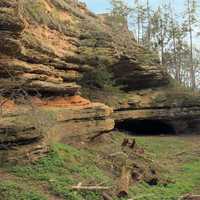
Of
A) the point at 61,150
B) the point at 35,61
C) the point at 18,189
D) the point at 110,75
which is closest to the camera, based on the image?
the point at 18,189

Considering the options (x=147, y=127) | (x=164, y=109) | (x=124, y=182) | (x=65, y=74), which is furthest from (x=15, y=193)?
(x=147, y=127)

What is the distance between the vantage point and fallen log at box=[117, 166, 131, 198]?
13250 millimetres

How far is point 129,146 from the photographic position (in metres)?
18.8

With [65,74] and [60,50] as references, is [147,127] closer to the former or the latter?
[65,74]

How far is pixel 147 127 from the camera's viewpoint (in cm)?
2953

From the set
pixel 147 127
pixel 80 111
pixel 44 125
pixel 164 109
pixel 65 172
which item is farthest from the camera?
pixel 147 127

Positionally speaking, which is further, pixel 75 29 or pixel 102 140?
pixel 75 29

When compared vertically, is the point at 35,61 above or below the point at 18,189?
above

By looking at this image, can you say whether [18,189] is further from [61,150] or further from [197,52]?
[197,52]

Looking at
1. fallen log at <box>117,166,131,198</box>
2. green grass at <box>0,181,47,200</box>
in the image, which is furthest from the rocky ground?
fallen log at <box>117,166,131,198</box>

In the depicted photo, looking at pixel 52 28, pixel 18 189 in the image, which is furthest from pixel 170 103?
pixel 18 189

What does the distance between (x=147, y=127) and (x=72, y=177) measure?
16.5m

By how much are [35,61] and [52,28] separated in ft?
11.6

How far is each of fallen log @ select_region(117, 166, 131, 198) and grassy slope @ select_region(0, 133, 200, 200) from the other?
0.27 meters
